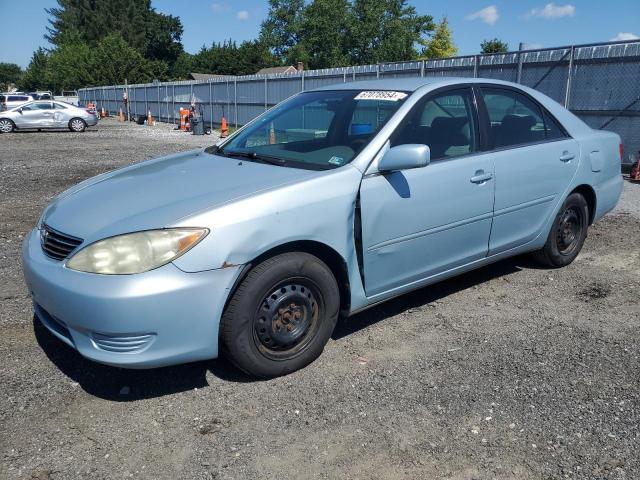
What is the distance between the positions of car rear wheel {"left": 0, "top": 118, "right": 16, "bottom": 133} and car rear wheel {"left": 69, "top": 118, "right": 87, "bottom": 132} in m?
2.29

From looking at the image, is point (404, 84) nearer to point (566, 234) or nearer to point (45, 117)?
point (566, 234)

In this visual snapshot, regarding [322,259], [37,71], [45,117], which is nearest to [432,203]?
[322,259]

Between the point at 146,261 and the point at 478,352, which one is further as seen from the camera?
the point at 478,352

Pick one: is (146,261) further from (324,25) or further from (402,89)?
(324,25)

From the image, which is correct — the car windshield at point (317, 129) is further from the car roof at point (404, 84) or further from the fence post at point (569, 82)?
the fence post at point (569, 82)

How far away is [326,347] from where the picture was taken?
144 inches

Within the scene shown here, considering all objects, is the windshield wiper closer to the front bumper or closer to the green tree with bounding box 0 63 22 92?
the front bumper

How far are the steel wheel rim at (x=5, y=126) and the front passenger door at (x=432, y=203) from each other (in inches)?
983

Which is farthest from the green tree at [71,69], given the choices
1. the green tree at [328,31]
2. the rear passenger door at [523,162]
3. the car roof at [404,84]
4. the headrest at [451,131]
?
the headrest at [451,131]

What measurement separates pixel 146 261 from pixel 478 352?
6.98 ft

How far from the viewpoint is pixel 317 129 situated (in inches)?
163

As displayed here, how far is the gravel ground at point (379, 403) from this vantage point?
99.7 inches

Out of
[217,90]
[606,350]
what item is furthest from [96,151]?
[606,350]

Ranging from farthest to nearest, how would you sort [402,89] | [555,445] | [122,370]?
[402,89] < [122,370] < [555,445]
